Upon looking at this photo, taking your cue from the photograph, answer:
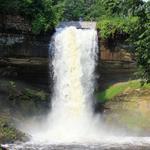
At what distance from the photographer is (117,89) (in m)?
34.8

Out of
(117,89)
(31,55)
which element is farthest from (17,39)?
(117,89)

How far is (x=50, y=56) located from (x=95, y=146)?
1155cm

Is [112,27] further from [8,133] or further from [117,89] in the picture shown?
[8,133]

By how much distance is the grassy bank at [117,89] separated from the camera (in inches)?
1341

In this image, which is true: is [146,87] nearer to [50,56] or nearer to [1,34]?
[50,56]

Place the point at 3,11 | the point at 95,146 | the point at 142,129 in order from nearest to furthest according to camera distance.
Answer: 1. the point at 95,146
2. the point at 142,129
3. the point at 3,11

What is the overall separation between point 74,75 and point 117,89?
3374 mm

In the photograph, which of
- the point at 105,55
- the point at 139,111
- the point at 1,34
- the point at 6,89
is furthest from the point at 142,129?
the point at 1,34

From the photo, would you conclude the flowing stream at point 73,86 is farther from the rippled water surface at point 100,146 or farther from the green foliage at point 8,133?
the green foliage at point 8,133

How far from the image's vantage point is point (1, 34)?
33.6 metres

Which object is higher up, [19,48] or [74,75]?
[19,48]

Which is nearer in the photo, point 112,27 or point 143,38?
point 143,38

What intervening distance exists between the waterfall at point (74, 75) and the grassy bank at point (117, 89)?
93cm

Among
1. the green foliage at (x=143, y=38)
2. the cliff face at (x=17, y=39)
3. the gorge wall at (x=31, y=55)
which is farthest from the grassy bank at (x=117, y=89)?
the green foliage at (x=143, y=38)
